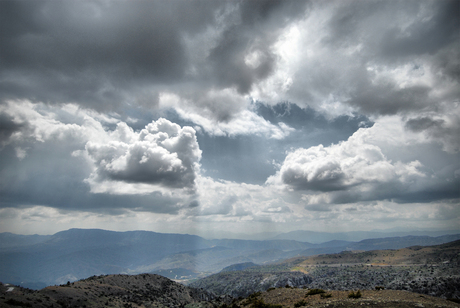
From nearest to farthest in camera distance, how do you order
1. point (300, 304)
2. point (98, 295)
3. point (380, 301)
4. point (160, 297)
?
point (380, 301), point (300, 304), point (98, 295), point (160, 297)

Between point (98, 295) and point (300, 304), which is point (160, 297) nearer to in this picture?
point (98, 295)

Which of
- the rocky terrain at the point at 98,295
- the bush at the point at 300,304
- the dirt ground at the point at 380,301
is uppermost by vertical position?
the dirt ground at the point at 380,301

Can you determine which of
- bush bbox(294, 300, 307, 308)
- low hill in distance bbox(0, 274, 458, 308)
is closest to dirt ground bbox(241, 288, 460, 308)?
low hill in distance bbox(0, 274, 458, 308)

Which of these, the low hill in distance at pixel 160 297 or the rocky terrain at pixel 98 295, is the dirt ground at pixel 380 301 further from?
the rocky terrain at pixel 98 295

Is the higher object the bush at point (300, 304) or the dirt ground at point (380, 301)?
the dirt ground at point (380, 301)

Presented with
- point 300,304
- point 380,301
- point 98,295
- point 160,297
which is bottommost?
point 160,297

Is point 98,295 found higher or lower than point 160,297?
higher

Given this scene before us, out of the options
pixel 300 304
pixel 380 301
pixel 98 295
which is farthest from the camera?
pixel 98 295

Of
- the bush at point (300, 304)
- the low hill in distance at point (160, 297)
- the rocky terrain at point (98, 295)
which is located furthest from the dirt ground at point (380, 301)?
the rocky terrain at point (98, 295)

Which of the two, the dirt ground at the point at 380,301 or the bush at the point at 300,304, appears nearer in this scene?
the dirt ground at the point at 380,301

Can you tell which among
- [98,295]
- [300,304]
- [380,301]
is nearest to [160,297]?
[98,295]

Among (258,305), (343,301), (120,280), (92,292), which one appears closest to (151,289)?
(120,280)

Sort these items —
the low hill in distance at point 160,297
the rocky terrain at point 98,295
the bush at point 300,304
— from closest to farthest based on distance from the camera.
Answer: the low hill in distance at point 160,297, the bush at point 300,304, the rocky terrain at point 98,295

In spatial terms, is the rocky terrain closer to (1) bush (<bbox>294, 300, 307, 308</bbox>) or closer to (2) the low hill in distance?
(2) the low hill in distance
